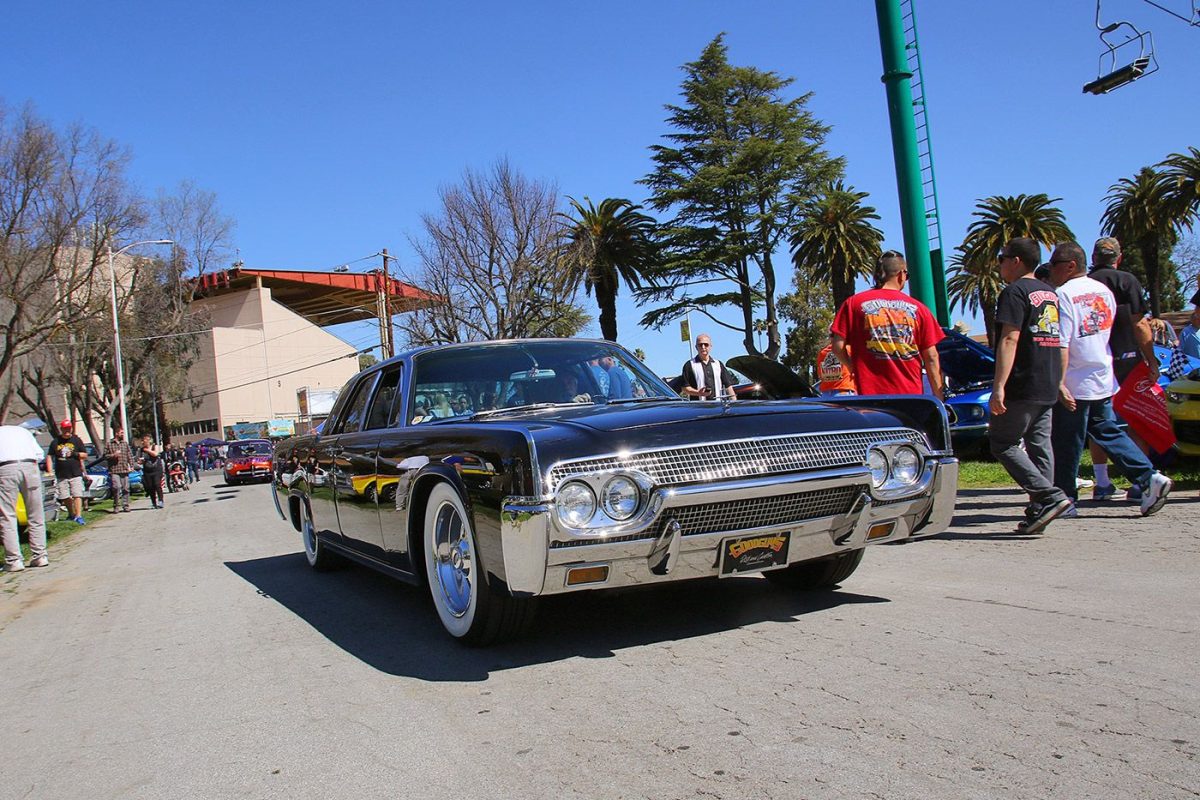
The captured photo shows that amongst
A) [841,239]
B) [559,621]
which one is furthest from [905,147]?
[841,239]

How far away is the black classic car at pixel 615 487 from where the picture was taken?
3383 mm

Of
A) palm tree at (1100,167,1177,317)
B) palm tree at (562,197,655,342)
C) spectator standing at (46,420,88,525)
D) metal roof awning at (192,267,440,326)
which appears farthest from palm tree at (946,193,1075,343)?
metal roof awning at (192,267,440,326)

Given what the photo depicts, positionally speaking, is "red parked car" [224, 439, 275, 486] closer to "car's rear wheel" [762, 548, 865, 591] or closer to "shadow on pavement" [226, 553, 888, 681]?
"shadow on pavement" [226, 553, 888, 681]

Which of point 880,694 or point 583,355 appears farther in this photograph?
point 583,355

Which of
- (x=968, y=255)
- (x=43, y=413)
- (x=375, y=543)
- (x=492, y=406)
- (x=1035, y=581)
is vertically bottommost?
(x=1035, y=581)

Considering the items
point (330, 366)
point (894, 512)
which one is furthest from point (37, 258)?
point (330, 366)

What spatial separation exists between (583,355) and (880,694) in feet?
9.43

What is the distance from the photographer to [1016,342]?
224 inches

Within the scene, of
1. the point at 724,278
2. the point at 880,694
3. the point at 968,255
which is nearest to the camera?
the point at 880,694

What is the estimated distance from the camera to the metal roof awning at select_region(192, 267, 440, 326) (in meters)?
72.9

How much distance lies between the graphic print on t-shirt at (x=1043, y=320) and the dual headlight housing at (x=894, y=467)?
7.29 feet

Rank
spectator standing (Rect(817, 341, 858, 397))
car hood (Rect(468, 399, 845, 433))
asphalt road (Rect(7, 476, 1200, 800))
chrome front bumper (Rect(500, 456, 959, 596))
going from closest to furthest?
asphalt road (Rect(7, 476, 1200, 800))
chrome front bumper (Rect(500, 456, 959, 596))
car hood (Rect(468, 399, 845, 433))
spectator standing (Rect(817, 341, 858, 397))

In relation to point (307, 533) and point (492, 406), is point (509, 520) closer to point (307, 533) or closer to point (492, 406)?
point (492, 406)

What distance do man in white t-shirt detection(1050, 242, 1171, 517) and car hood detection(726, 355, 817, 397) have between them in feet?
5.81
